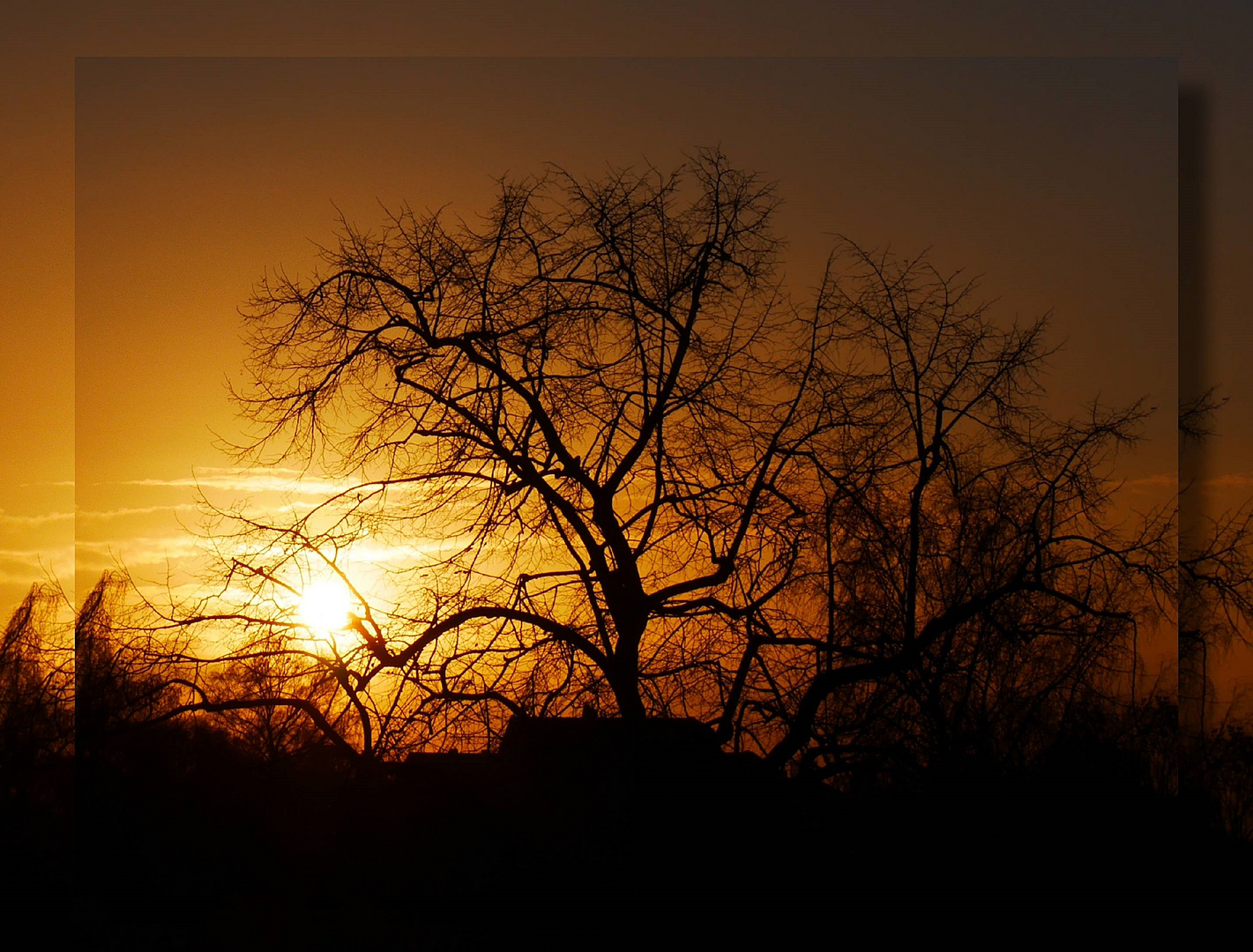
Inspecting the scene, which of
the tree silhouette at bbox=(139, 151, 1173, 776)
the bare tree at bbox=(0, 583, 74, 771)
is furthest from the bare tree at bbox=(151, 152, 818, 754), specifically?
the bare tree at bbox=(0, 583, 74, 771)

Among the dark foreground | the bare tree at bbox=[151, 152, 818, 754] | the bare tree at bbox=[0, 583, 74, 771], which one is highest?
the bare tree at bbox=[151, 152, 818, 754]

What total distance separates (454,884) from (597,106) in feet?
7.97

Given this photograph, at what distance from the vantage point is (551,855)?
157 inches

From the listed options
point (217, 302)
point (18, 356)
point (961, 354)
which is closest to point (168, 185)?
point (217, 302)

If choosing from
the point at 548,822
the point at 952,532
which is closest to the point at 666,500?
the point at 952,532

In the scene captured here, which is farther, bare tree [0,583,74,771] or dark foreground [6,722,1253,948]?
bare tree [0,583,74,771]

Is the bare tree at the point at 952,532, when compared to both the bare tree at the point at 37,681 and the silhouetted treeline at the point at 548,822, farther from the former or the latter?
the bare tree at the point at 37,681

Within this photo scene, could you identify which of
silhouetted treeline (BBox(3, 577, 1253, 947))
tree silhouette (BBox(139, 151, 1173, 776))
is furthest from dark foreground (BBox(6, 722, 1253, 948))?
tree silhouette (BBox(139, 151, 1173, 776))

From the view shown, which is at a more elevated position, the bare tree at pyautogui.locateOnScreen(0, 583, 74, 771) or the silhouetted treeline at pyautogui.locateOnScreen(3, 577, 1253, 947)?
the bare tree at pyautogui.locateOnScreen(0, 583, 74, 771)

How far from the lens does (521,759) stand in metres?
4.01

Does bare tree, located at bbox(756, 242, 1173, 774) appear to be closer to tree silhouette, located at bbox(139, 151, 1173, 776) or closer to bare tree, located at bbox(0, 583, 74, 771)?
tree silhouette, located at bbox(139, 151, 1173, 776)

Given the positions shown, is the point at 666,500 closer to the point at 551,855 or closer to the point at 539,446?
the point at 539,446

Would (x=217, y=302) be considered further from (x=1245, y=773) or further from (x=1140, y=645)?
(x=1245, y=773)

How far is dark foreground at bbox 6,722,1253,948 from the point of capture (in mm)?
3994
